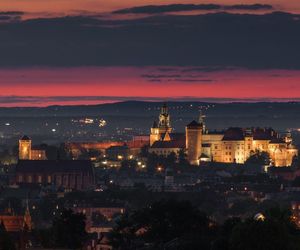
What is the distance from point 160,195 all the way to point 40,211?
18.9m

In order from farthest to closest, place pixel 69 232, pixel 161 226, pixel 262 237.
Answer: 1. pixel 69 232
2. pixel 161 226
3. pixel 262 237

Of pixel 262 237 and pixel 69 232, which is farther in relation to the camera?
pixel 69 232

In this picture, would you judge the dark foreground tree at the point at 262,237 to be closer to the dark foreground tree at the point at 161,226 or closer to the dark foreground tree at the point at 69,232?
the dark foreground tree at the point at 161,226

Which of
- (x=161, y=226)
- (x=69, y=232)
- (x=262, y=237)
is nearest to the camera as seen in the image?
(x=262, y=237)

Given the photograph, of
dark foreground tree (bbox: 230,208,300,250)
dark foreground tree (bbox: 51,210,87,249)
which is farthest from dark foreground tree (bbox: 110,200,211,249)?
dark foreground tree (bbox: 230,208,300,250)

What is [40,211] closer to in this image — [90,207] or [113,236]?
[90,207]

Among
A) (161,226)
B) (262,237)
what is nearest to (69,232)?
(161,226)

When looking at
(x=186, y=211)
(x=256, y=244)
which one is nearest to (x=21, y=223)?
(x=186, y=211)

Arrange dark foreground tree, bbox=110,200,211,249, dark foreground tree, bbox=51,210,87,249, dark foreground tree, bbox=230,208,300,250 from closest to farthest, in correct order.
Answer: dark foreground tree, bbox=230,208,300,250 < dark foreground tree, bbox=110,200,211,249 < dark foreground tree, bbox=51,210,87,249

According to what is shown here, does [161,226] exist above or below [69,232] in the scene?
above

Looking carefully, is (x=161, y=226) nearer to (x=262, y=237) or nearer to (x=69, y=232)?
(x=69, y=232)

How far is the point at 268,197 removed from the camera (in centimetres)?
18088

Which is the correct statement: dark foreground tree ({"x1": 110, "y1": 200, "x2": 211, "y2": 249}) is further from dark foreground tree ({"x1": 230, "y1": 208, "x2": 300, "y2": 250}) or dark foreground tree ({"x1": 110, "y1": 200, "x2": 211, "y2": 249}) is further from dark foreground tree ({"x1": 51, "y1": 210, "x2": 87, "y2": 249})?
dark foreground tree ({"x1": 230, "y1": 208, "x2": 300, "y2": 250})

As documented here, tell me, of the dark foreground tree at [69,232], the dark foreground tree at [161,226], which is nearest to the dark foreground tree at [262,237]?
the dark foreground tree at [161,226]
